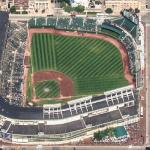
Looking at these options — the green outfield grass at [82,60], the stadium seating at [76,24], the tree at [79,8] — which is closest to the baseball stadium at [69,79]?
the green outfield grass at [82,60]

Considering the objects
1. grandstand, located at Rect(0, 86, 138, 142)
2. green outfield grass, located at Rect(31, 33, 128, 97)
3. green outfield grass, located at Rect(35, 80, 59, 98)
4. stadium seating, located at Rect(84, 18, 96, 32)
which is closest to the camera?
grandstand, located at Rect(0, 86, 138, 142)

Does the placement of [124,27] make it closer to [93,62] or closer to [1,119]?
[93,62]

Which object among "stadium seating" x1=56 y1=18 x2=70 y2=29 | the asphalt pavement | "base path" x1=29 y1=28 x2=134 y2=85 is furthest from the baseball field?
the asphalt pavement

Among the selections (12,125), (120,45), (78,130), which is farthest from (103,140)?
(120,45)

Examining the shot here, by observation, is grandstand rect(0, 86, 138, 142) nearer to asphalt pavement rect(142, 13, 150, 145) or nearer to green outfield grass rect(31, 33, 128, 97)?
asphalt pavement rect(142, 13, 150, 145)

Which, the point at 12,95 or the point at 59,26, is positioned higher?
the point at 59,26

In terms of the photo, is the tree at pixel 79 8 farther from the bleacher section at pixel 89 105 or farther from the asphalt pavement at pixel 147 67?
the bleacher section at pixel 89 105

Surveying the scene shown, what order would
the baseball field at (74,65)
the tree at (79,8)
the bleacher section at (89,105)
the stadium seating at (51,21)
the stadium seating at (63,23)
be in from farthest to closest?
the tree at (79,8) < the stadium seating at (51,21) < the stadium seating at (63,23) < the baseball field at (74,65) < the bleacher section at (89,105)
